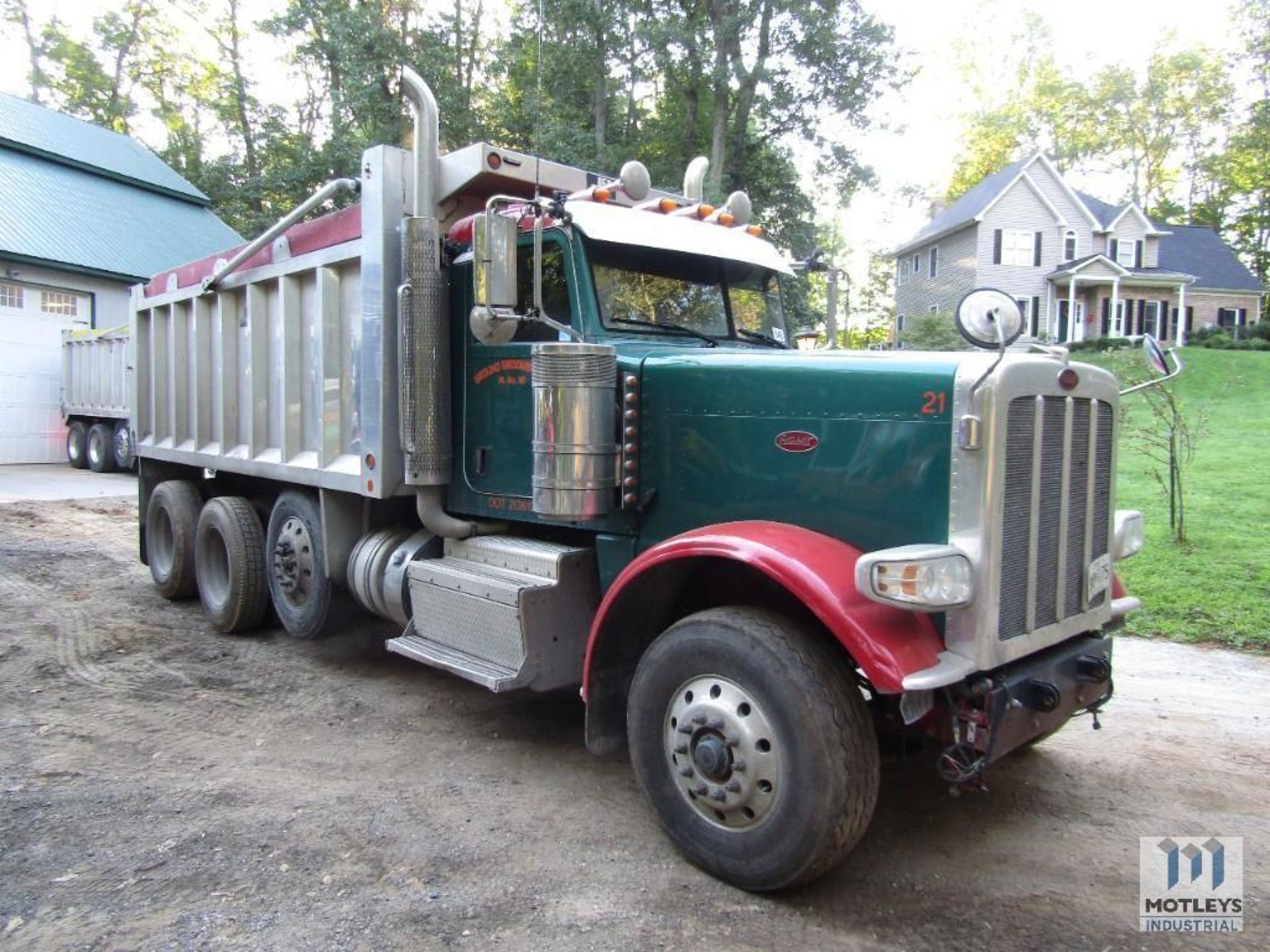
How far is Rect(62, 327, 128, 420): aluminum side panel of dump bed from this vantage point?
1777cm

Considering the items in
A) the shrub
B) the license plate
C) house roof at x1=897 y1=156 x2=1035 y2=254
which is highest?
house roof at x1=897 y1=156 x2=1035 y2=254

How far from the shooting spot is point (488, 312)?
393 centimetres

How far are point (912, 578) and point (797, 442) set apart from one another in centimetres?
85

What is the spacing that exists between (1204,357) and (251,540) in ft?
91.8

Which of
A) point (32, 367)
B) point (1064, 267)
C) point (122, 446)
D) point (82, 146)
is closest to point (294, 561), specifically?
point (122, 446)

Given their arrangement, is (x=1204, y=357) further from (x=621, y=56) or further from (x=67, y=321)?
(x=67, y=321)

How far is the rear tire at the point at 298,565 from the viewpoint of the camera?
596 centimetres

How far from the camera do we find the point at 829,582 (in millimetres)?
3062

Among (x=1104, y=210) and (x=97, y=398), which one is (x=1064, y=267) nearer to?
(x=1104, y=210)

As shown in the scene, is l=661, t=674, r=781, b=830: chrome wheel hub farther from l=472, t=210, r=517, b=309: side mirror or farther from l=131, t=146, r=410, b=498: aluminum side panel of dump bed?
l=131, t=146, r=410, b=498: aluminum side panel of dump bed

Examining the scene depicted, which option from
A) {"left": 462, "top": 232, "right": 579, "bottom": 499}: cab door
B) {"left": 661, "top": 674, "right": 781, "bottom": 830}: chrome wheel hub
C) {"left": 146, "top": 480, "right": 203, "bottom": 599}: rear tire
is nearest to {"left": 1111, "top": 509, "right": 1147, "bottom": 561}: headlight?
{"left": 661, "top": 674, "right": 781, "bottom": 830}: chrome wheel hub

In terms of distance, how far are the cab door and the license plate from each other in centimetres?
244

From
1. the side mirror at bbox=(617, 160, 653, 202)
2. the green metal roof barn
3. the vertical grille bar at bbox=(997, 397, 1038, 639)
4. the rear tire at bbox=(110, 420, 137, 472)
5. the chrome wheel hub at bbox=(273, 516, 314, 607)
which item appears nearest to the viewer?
the vertical grille bar at bbox=(997, 397, 1038, 639)

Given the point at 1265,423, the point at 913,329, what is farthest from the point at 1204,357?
the point at 1265,423
